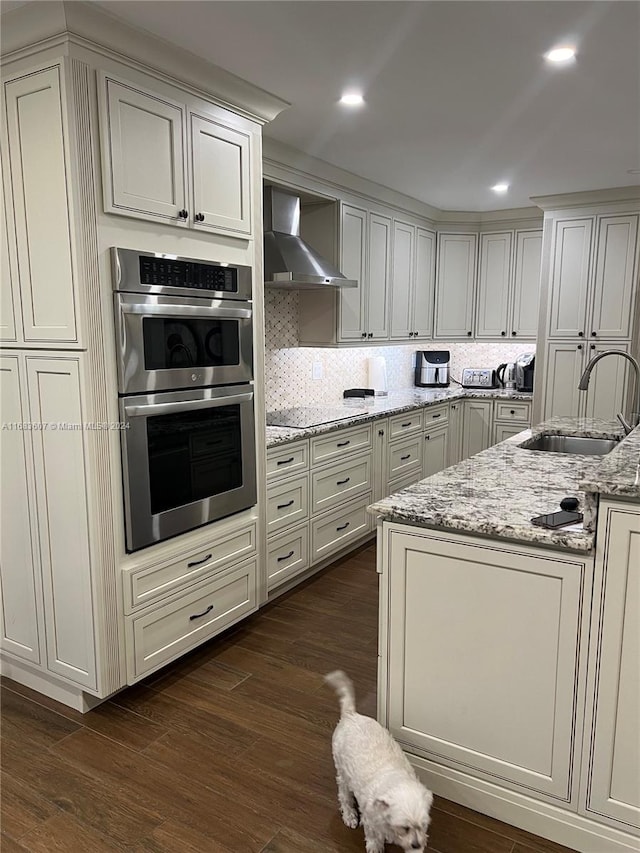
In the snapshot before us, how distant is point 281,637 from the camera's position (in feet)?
10.3

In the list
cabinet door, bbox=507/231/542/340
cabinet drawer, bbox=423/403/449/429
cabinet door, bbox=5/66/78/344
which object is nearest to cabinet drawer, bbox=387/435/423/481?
cabinet drawer, bbox=423/403/449/429

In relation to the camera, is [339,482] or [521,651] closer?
[521,651]

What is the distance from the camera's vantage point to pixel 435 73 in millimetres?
2586

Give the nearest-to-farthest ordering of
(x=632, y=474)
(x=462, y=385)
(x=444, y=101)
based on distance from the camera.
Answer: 1. (x=632, y=474)
2. (x=444, y=101)
3. (x=462, y=385)

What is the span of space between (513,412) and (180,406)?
3776 millimetres

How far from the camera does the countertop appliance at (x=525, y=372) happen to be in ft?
19.1

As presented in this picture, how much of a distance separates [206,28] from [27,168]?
81 centimetres

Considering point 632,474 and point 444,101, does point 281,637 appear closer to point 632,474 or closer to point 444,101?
point 632,474

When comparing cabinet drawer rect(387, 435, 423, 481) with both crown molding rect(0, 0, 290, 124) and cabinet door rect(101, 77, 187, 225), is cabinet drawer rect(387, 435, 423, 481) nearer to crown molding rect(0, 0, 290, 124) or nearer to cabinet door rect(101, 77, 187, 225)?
cabinet door rect(101, 77, 187, 225)

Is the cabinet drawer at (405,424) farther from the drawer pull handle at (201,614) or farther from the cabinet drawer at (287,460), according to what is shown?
the drawer pull handle at (201,614)

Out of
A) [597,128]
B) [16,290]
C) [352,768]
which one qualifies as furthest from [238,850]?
[597,128]

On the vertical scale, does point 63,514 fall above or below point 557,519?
below

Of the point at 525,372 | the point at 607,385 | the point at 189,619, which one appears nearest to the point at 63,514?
the point at 189,619

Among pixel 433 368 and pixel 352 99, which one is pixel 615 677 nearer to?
pixel 352 99
